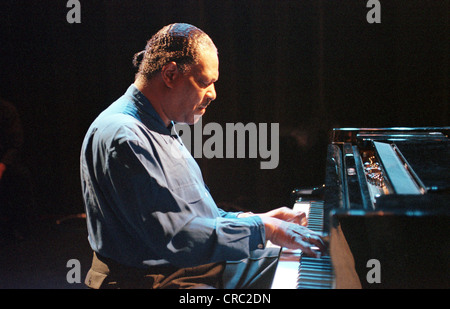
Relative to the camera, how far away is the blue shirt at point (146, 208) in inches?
53.0

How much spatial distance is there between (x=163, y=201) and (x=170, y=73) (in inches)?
21.0

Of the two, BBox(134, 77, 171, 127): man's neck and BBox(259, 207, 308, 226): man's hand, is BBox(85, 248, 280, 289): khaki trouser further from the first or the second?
BBox(134, 77, 171, 127): man's neck

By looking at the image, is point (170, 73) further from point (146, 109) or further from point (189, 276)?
point (189, 276)

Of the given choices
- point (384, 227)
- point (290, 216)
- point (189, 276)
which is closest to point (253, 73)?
point (290, 216)

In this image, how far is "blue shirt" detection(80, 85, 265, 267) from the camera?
1346 mm

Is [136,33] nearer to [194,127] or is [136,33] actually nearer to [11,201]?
[194,127]

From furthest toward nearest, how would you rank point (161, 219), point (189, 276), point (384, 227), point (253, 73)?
1. point (253, 73)
2. point (189, 276)
3. point (161, 219)
4. point (384, 227)

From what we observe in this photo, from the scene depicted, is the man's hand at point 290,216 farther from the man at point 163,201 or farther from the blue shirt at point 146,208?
the blue shirt at point 146,208

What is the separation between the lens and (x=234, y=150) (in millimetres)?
4738

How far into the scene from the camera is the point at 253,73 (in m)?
4.53

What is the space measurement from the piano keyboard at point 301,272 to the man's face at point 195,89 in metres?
0.67

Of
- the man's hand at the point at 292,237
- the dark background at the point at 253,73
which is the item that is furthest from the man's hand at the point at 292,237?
the dark background at the point at 253,73
